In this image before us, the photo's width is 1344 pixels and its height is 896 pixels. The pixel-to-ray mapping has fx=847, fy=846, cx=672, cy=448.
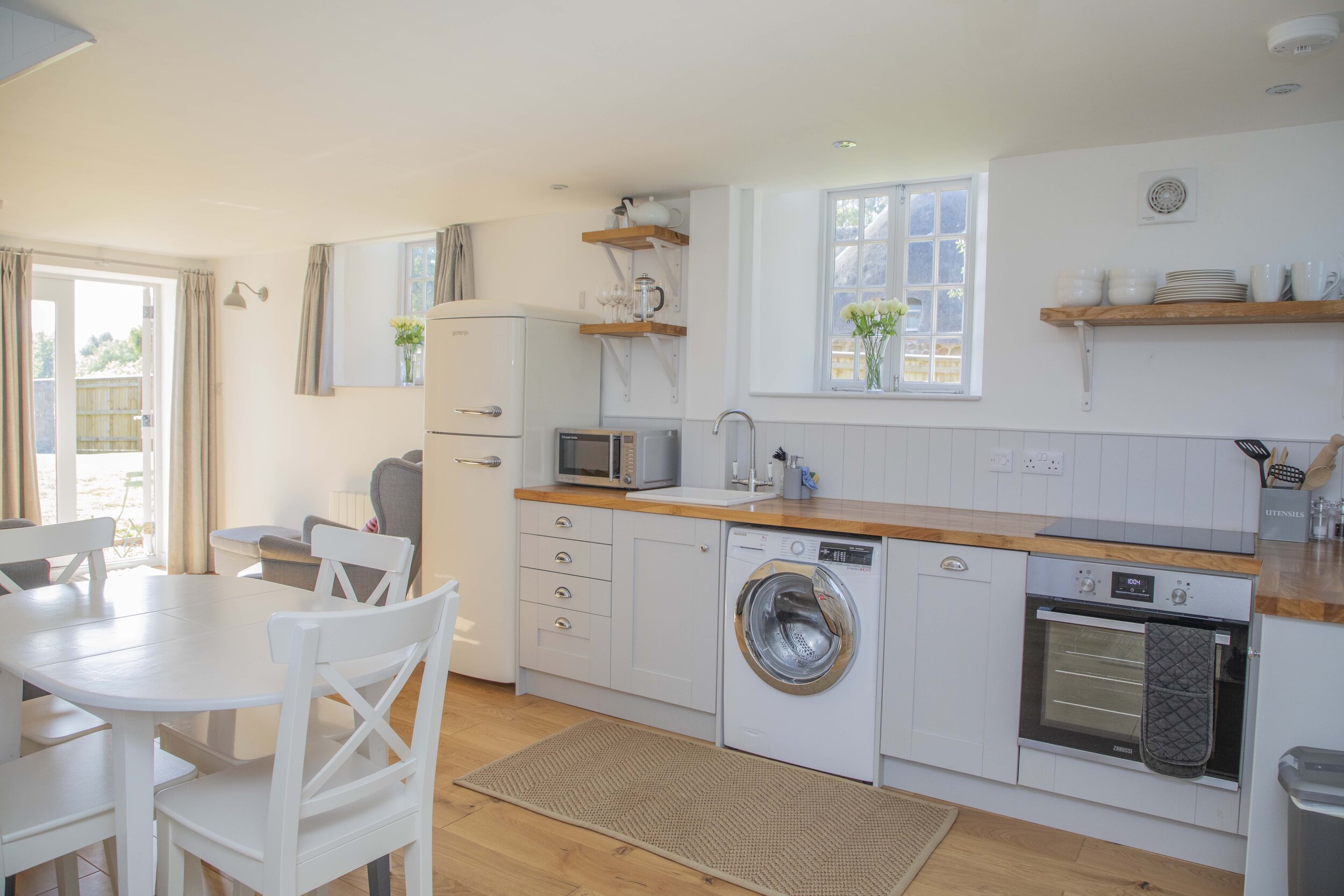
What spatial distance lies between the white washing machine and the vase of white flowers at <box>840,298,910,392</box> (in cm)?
99

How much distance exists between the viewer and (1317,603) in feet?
5.93

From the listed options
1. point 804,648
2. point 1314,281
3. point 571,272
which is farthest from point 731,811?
point 571,272

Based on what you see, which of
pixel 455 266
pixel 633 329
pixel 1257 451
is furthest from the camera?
pixel 455 266

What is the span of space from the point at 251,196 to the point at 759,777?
380 cm

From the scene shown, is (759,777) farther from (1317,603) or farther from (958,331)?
(958,331)

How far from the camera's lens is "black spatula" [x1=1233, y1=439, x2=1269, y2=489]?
9.28 feet

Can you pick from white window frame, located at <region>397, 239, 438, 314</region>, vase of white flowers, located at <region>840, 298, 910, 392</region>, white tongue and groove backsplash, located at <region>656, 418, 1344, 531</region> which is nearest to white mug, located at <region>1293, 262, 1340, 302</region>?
white tongue and groove backsplash, located at <region>656, 418, 1344, 531</region>

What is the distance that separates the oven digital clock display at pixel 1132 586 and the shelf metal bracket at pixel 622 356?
97.8 inches

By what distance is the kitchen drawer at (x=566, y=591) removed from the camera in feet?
11.7

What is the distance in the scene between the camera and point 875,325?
3703 mm

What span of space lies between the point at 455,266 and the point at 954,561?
11.1ft

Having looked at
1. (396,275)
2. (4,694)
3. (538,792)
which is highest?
(396,275)

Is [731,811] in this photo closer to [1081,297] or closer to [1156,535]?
[1156,535]

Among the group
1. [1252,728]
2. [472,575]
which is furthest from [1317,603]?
[472,575]
